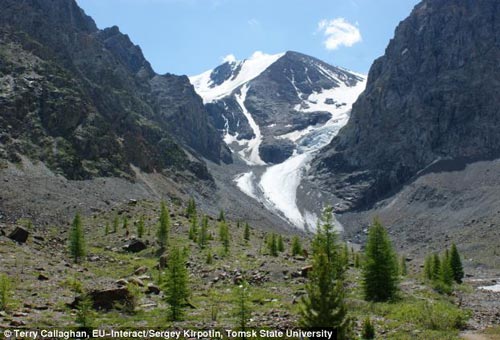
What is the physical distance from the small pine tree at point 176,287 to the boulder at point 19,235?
1251 inches

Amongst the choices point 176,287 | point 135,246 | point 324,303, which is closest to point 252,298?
point 176,287

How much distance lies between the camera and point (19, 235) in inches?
2233

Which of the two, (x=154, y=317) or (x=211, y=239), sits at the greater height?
(x=211, y=239)

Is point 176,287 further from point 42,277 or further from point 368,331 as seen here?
point 42,277

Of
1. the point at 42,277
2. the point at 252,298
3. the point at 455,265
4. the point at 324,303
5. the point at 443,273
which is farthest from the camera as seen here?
the point at 455,265

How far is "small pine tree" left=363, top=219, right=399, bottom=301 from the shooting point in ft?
132

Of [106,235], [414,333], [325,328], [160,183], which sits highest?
[160,183]

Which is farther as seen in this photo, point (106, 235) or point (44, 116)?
point (44, 116)

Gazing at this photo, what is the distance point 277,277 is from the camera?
165 feet

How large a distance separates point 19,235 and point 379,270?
135 feet

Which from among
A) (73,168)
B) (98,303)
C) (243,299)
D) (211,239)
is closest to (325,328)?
(243,299)

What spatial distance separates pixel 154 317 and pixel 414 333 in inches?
634

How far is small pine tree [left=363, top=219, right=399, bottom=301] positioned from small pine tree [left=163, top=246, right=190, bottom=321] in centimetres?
1635

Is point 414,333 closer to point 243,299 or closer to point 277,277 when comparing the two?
point 243,299
